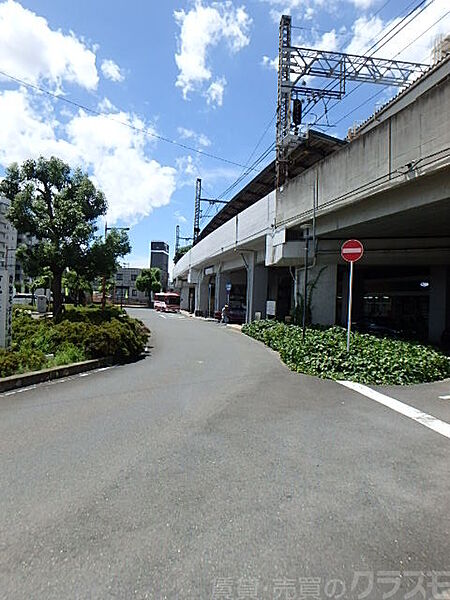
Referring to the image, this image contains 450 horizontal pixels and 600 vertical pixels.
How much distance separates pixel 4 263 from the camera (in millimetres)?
11078

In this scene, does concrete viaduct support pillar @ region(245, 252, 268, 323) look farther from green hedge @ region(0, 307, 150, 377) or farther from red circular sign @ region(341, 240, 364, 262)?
red circular sign @ region(341, 240, 364, 262)

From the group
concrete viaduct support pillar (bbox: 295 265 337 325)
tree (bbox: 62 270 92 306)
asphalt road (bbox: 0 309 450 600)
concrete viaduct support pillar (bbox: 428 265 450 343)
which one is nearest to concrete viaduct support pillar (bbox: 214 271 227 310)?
tree (bbox: 62 270 92 306)

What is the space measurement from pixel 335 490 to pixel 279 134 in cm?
1829

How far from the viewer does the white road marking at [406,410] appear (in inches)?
244

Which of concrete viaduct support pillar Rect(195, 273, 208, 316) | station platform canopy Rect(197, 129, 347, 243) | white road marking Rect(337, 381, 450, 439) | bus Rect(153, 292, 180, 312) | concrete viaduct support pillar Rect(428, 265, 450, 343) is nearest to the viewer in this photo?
white road marking Rect(337, 381, 450, 439)

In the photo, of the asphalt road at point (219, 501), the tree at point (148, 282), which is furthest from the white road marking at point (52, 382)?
the tree at point (148, 282)

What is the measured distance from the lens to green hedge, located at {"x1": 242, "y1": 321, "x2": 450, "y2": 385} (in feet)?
31.8

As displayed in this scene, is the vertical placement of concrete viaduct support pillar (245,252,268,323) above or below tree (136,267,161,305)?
below

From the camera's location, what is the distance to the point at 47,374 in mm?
9148

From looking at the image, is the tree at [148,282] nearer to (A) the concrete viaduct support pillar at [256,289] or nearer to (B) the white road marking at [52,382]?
(A) the concrete viaduct support pillar at [256,289]

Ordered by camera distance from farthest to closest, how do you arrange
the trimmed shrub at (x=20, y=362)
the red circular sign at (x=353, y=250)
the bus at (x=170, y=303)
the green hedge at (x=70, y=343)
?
the bus at (x=170, y=303) → the red circular sign at (x=353, y=250) → the green hedge at (x=70, y=343) → the trimmed shrub at (x=20, y=362)

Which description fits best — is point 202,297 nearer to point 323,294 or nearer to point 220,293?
point 220,293

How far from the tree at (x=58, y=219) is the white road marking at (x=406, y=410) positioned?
1115 centimetres

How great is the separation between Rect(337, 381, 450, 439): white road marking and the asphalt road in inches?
12.3
